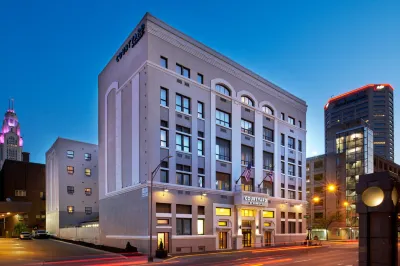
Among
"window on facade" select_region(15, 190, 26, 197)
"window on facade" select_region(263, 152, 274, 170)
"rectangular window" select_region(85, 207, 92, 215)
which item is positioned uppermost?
"window on facade" select_region(263, 152, 274, 170)

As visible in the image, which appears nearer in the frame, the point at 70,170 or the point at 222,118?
the point at 222,118

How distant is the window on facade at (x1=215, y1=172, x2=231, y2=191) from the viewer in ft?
160

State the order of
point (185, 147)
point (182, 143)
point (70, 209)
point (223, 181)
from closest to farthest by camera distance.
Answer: point (182, 143), point (185, 147), point (223, 181), point (70, 209)

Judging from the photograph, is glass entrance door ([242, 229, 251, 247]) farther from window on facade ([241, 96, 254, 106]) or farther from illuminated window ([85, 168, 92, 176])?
illuminated window ([85, 168, 92, 176])

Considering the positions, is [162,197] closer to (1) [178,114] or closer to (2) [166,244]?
(2) [166,244]

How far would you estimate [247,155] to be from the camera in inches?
2146

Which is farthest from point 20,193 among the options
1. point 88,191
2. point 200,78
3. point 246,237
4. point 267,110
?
point 267,110

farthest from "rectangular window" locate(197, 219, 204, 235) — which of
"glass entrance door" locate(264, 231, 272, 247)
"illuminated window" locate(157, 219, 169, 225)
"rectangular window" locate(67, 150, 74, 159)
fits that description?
"rectangular window" locate(67, 150, 74, 159)

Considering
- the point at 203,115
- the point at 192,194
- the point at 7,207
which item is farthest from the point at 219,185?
the point at 7,207

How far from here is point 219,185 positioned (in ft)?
161

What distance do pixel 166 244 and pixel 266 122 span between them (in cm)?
2798

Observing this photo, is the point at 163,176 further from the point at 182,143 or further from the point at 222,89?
the point at 222,89

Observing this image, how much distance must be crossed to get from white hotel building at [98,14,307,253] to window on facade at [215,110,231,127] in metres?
0.15

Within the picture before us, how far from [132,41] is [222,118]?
16.3 meters
